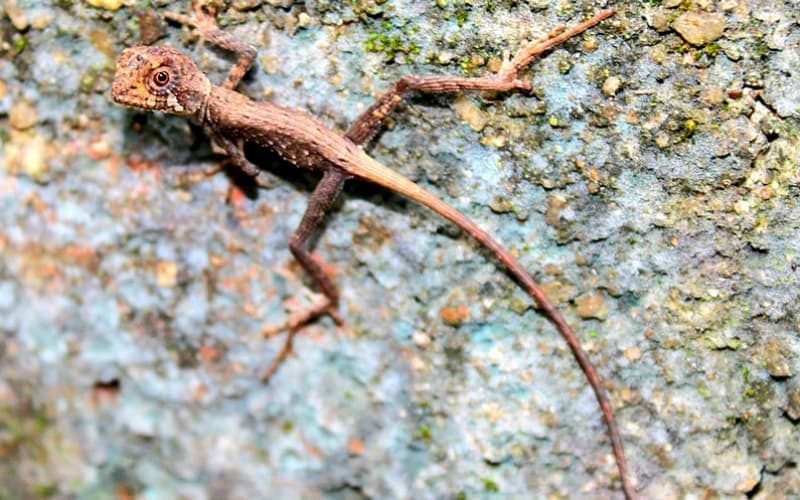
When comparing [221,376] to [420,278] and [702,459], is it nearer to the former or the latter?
[420,278]

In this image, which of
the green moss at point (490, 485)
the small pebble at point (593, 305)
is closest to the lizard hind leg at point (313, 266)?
the green moss at point (490, 485)

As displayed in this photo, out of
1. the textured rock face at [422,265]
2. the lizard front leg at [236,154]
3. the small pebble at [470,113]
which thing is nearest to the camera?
the textured rock face at [422,265]

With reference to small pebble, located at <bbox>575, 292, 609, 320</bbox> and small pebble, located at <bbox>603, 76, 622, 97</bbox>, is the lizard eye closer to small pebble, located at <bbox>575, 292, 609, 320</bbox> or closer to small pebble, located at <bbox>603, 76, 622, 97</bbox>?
small pebble, located at <bbox>603, 76, 622, 97</bbox>

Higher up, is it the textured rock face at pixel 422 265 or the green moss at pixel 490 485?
the textured rock face at pixel 422 265

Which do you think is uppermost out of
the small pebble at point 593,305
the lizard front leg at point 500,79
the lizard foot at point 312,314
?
the lizard front leg at point 500,79

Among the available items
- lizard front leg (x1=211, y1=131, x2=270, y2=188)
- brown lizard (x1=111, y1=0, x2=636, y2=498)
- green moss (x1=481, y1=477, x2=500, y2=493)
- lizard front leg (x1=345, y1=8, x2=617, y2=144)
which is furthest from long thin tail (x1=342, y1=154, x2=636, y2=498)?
green moss (x1=481, y1=477, x2=500, y2=493)

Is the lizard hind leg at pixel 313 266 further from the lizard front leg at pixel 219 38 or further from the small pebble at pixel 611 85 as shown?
the small pebble at pixel 611 85

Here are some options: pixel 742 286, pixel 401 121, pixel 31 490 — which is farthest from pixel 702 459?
pixel 31 490

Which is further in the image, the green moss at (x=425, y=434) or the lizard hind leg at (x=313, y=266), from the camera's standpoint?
the green moss at (x=425, y=434)
